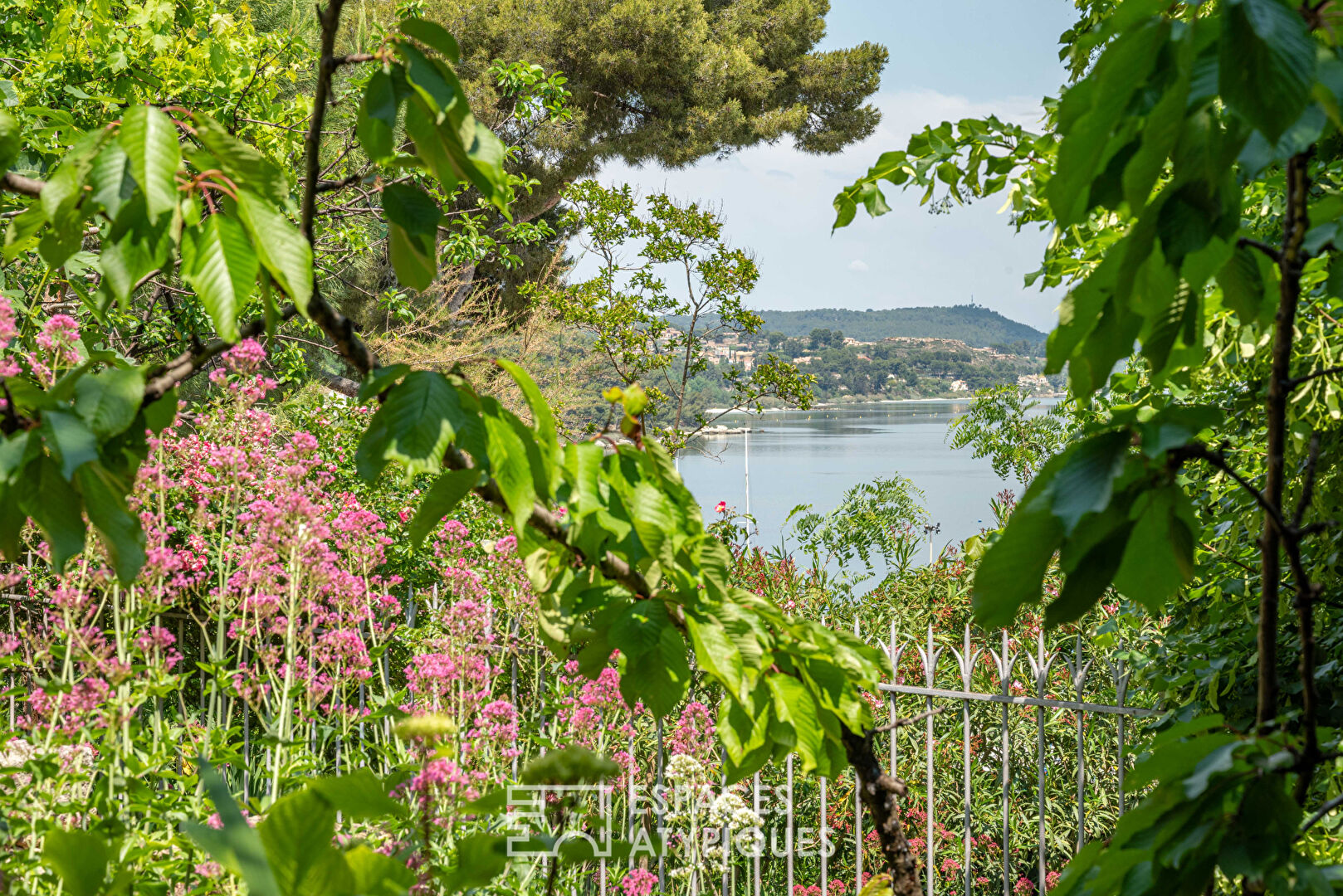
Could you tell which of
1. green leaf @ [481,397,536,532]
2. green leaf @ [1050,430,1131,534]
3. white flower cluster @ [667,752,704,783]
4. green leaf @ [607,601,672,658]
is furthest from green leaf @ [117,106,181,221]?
white flower cluster @ [667,752,704,783]

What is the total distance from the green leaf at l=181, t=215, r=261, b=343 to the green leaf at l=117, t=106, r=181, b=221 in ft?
0.23

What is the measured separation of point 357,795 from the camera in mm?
609

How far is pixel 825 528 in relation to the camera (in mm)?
6043

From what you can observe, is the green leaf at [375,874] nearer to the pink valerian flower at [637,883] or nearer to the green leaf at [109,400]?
the green leaf at [109,400]

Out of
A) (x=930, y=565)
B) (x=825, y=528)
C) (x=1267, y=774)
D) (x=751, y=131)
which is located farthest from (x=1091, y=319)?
(x=751, y=131)

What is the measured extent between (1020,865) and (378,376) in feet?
13.8

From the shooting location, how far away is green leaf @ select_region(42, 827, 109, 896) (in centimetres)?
52

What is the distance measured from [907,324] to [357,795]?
38.5 meters

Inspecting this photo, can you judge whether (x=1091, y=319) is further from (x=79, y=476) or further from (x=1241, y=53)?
(x=79, y=476)

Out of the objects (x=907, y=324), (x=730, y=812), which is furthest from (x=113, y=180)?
(x=907, y=324)

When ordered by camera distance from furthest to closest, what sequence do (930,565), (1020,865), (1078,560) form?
(930,565) → (1020,865) → (1078,560)

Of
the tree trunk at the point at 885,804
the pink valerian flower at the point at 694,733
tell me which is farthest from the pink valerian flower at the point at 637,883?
the tree trunk at the point at 885,804

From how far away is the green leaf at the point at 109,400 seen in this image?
0.68 meters

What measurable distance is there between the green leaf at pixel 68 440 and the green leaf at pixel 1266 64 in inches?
29.6
